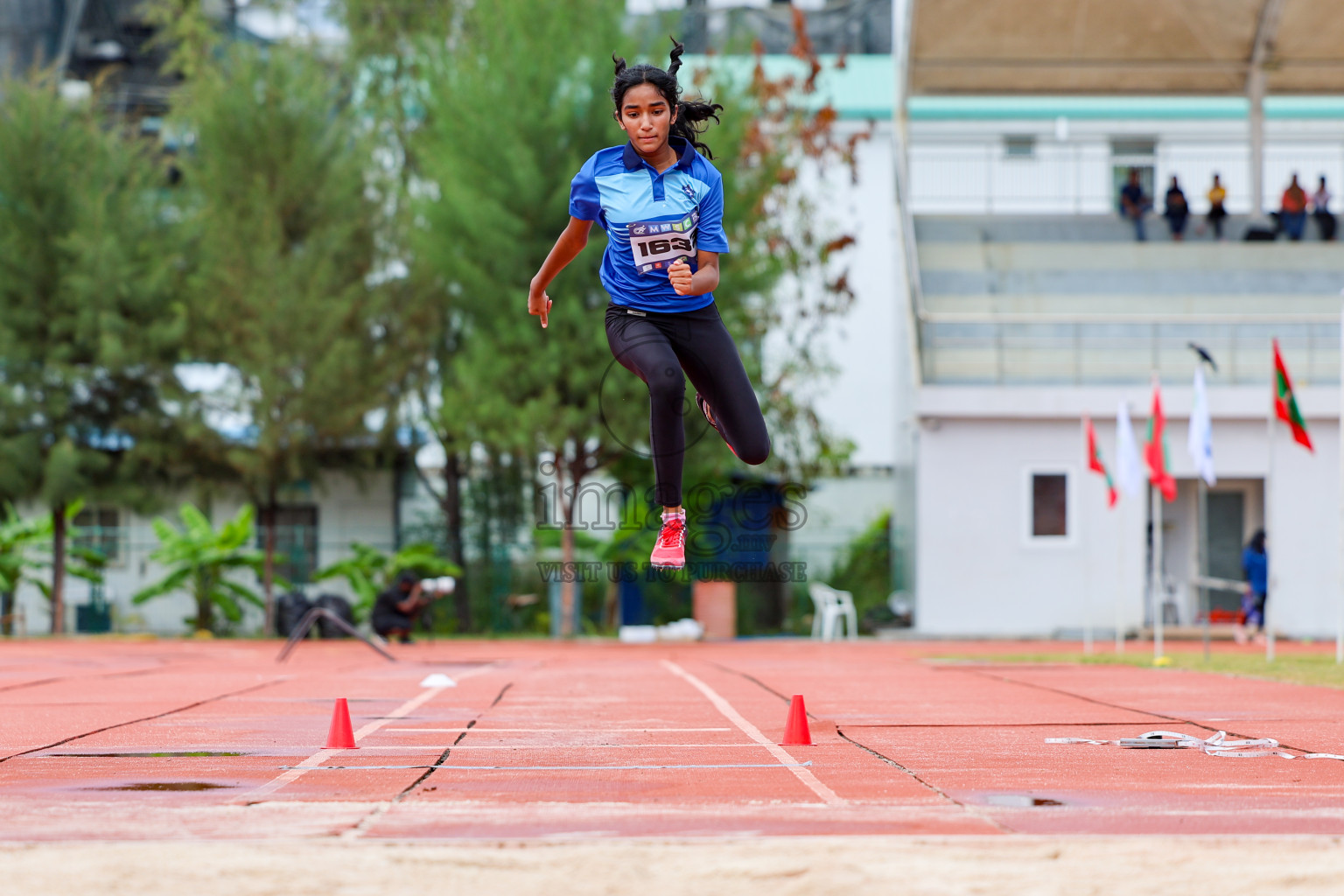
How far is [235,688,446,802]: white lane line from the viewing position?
527cm

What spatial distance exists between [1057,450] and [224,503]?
14.9m

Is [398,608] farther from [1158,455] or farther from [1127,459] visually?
[1158,455]

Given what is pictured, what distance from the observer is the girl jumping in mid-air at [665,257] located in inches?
259

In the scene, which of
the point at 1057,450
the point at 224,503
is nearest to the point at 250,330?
the point at 224,503

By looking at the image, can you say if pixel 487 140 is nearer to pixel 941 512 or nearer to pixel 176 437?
pixel 176 437

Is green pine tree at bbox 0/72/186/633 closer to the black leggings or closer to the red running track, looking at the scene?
the red running track

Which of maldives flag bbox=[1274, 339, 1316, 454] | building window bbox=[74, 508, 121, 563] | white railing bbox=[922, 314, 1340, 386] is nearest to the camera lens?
maldives flag bbox=[1274, 339, 1316, 454]

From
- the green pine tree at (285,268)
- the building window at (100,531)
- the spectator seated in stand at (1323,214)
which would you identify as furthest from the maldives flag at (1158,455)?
the building window at (100,531)

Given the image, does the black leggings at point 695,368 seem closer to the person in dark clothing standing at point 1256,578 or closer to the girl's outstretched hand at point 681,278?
the girl's outstretched hand at point 681,278

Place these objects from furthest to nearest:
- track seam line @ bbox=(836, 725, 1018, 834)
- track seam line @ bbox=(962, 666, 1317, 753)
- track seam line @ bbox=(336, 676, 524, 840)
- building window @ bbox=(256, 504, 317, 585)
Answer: building window @ bbox=(256, 504, 317, 585) → track seam line @ bbox=(962, 666, 1317, 753) → track seam line @ bbox=(836, 725, 1018, 834) → track seam line @ bbox=(336, 676, 524, 840)

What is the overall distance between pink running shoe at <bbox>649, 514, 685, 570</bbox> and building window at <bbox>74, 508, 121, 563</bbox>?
2098 centimetres

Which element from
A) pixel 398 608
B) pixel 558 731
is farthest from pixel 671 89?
pixel 398 608

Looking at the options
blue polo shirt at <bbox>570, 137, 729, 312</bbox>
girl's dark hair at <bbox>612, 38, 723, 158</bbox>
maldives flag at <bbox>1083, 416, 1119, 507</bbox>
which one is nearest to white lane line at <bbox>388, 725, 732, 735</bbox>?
blue polo shirt at <bbox>570, 137, 729, 312</bbox>

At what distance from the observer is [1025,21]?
28.1m
